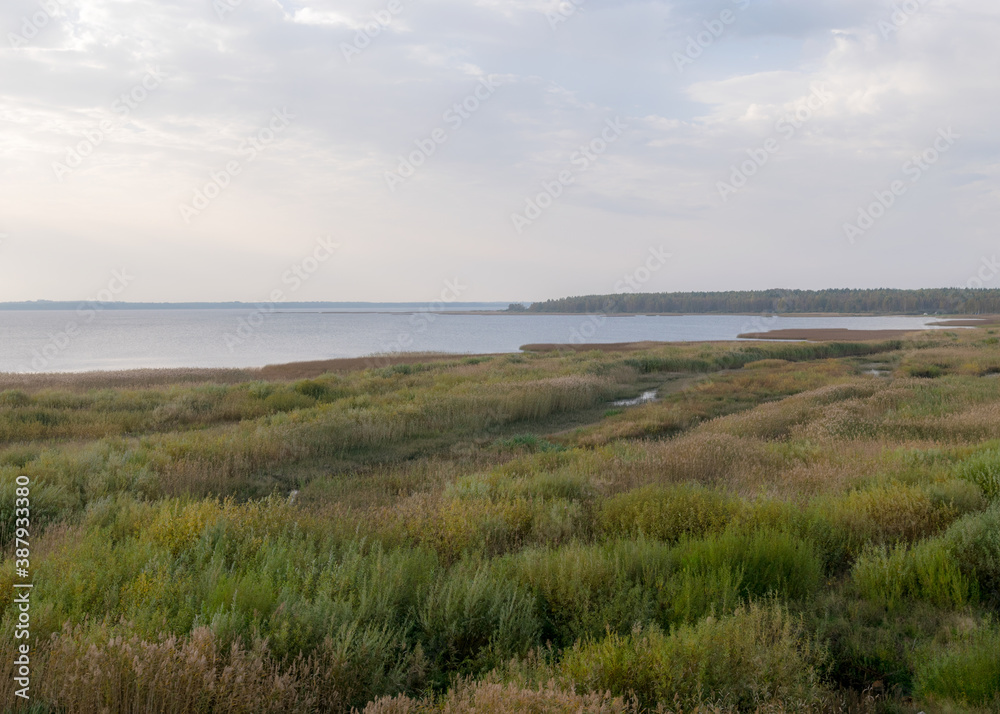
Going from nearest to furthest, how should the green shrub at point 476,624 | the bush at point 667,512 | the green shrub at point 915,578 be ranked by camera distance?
the green shrub at point 476,624 → the green shrub at point 915,578 → the bush at point 667,512

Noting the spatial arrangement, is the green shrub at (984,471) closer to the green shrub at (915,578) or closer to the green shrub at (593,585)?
the green shrub at (915,578)

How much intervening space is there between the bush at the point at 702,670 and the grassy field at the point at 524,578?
0.02 meters

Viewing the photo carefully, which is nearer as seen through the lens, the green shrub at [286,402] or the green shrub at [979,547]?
the green shrub at [979,547]

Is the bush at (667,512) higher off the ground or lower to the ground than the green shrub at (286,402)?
higher

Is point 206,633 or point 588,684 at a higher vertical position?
point 206,633

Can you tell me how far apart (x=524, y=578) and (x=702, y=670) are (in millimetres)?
1919

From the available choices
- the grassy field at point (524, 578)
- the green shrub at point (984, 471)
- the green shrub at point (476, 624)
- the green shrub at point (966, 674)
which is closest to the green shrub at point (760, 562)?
the grassy field at point (524, 578)

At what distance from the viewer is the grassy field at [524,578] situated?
132 inches

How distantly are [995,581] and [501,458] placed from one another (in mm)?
9079

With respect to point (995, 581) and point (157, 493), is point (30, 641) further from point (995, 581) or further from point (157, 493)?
point (995, 581)

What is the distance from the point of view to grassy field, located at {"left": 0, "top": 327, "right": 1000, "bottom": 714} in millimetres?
3361

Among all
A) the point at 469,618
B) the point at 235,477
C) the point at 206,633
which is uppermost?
the point at 206,633

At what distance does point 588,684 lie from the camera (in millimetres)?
3355

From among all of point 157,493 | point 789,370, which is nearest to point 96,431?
point 157,493
